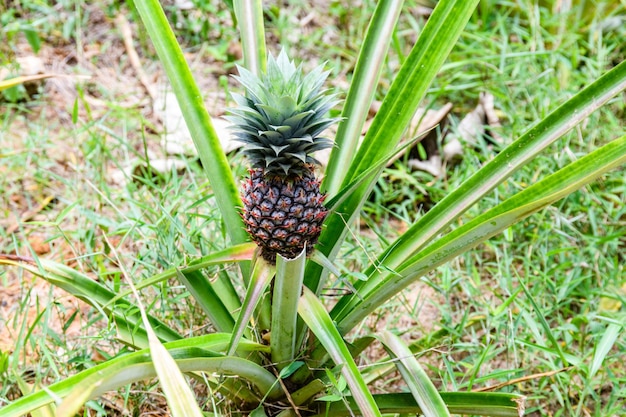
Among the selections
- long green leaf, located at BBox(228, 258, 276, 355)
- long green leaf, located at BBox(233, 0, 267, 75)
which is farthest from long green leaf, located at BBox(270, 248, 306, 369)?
long green leaf, located at BBox(233, 0, 267, 75)

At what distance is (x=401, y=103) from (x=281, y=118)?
0.30m

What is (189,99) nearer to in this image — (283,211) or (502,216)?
(283,211)

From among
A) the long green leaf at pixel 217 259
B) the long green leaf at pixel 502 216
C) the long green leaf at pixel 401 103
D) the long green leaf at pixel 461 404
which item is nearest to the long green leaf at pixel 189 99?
the long green leaf at pixel 217 259

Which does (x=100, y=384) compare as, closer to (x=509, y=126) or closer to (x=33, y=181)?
(x=33, y=181)

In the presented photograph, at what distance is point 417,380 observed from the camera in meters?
1.22

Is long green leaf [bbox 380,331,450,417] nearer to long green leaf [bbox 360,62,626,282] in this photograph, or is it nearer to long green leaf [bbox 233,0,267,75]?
long green leaf [bbox 360,62,626,282]

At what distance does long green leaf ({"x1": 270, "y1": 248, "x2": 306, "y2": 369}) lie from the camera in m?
1.18

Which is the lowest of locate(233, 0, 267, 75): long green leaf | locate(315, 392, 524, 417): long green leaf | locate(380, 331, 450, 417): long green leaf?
locate(315, 392, 524, 417): long green leaf

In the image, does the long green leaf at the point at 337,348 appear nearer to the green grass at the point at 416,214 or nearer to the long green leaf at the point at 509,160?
the long green leaf at the point at 509,160

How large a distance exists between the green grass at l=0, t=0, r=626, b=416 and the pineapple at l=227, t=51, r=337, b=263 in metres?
0.36

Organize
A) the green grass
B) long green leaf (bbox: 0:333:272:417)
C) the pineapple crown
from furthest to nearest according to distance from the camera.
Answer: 1. the green grass
2. the pineapple crown
3. long green leaf (bbox: 0:333:272:417)

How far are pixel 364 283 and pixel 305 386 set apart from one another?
0.83ft

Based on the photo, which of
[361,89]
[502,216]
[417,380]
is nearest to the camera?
[502,216]

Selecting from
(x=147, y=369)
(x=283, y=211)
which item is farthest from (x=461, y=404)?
(x=147, y=369)
